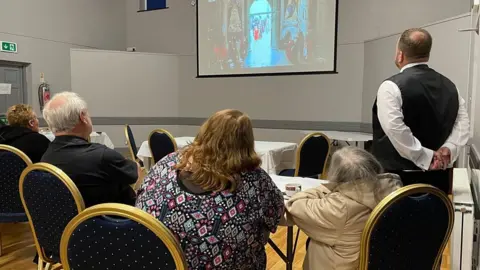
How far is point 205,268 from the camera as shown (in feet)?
4.27

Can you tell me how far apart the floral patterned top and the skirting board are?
4.59 m

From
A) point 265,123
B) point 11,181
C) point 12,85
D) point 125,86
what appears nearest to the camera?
point 11,181

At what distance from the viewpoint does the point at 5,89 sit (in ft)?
20.9

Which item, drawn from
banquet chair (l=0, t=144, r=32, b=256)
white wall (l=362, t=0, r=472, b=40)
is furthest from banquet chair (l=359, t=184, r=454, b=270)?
white wall (l=362, t=0, r=472, b=40)

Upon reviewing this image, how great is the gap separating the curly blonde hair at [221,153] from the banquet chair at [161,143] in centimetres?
266

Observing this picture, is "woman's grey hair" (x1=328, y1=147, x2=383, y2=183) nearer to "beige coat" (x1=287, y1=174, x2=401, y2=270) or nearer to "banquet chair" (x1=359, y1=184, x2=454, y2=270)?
"beige coat" (x1=287, y1=174, x2=401, y2=270)

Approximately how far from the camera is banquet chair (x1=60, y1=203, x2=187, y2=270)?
1.06 m

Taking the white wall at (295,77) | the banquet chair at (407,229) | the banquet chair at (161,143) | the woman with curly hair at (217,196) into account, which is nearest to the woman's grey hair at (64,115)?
the woman with curly hair at (217,196)

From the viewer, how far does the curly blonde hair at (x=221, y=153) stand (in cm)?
129

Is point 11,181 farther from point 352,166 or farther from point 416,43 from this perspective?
point 416,43

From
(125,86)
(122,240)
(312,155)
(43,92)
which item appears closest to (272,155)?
(312,155)

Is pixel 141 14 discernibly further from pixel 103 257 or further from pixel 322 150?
pixel 103 257

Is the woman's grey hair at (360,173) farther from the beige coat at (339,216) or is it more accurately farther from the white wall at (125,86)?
the white wall at (125,86)

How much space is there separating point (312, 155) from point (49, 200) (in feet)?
8.38
